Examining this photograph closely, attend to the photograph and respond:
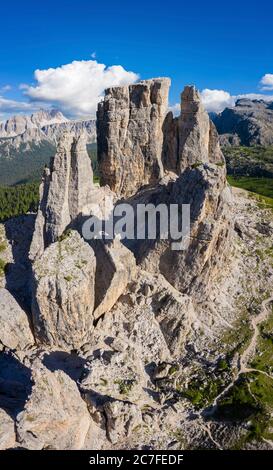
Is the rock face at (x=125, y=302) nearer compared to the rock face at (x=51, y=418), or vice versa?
the rock face at (x=51, y=418)

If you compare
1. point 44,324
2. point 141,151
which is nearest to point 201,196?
point 141,151

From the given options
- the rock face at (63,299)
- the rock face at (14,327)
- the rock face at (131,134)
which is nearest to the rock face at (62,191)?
the rock face at (63,299)

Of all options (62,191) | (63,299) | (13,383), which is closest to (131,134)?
(62,191)

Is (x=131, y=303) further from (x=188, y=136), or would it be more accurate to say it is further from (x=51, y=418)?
(x=188, y=136)

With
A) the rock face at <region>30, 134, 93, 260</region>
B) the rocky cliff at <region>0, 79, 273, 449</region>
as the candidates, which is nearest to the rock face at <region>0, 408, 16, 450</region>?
the rocky cliff at <region>0, 79, 273, 449</region>

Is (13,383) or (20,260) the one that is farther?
(20,260)

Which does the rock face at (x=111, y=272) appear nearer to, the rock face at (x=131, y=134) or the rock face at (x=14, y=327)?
the rock face at (x=14, y=327)
